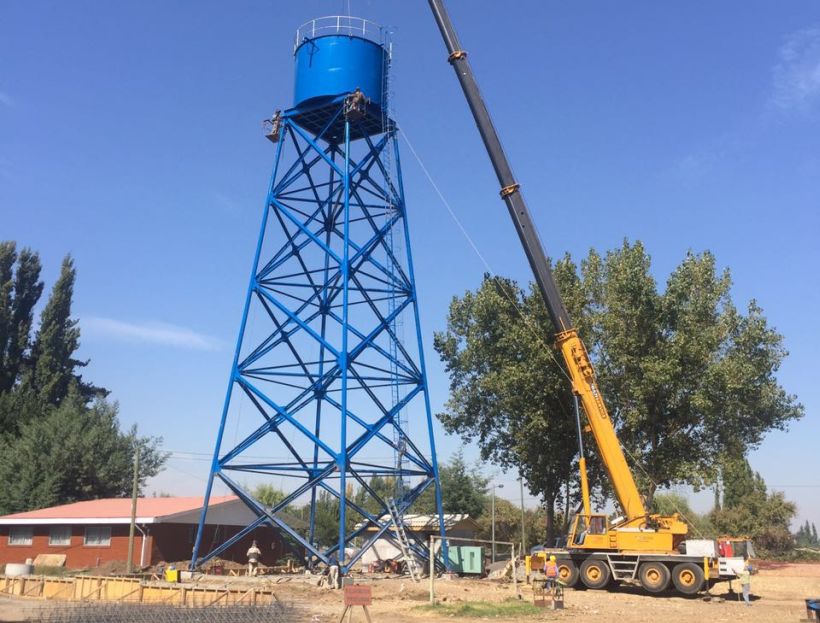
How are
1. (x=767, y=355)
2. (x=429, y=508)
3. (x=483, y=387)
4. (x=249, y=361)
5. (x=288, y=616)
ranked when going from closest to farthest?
1. (x=288, y=616)
2. (x=249, y=361)
3. (x=767, y=355)
4. (x=483, y=387)
5. (x=429, y=508)

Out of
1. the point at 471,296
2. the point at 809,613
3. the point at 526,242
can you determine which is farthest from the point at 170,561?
the point at 809,613

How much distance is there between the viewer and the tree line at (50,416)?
1845 inches

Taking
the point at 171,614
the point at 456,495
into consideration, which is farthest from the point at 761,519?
the point at 171,614

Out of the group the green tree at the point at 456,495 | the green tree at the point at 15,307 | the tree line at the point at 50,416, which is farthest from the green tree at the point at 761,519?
the green tree at the point at 15,307

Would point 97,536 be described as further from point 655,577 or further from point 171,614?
point 655,577

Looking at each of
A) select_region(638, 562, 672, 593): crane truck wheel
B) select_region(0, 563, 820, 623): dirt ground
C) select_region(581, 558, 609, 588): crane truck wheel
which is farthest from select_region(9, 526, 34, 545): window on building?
select_region(638, 562, 672, 593): crane truck wheel

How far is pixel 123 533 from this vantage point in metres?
36.2

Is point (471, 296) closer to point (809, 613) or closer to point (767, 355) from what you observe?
point (767, 355)

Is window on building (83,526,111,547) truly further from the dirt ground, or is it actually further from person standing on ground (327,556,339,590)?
person standing on ground (327,556,339,590)

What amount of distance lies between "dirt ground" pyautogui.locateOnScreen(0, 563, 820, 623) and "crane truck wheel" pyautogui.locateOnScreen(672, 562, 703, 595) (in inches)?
13.5

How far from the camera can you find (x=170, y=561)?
3622 cm

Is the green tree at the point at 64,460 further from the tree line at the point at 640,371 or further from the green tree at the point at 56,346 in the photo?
the tree line at the point at 640,371

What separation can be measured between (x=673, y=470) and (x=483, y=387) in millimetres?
9171

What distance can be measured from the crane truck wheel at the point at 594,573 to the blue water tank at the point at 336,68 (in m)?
17.9
